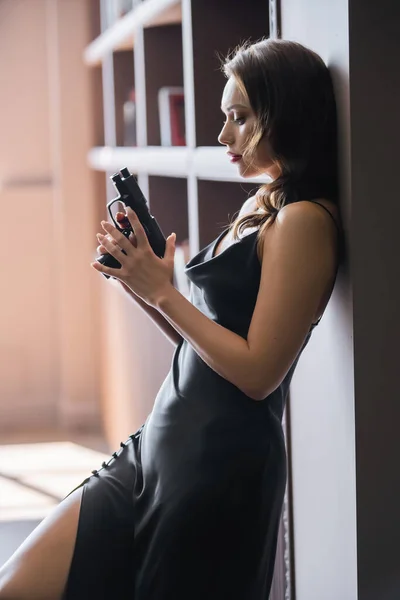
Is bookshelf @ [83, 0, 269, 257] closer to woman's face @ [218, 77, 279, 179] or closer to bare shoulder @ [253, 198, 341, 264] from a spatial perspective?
woman's face @ [218, 77, 279, 179]

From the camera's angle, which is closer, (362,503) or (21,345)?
(362,503)

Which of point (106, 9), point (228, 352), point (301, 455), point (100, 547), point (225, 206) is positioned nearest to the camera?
point (228, 352)

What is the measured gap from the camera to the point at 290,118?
1.30m

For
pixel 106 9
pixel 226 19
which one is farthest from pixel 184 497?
pixel 106 9

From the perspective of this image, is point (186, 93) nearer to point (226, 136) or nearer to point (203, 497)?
point (226, 136)

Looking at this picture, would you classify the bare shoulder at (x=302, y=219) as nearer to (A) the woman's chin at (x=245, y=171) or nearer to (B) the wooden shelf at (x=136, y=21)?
(A) the woman's chin at (x=245, y=171)

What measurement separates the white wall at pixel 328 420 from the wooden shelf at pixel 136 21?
1.00 meters

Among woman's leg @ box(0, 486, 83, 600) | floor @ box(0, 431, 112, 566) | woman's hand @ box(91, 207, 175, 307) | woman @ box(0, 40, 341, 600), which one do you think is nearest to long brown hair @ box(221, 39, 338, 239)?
woman @ box(0, 40, 341, 600)

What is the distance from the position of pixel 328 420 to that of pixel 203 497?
288 millimetres

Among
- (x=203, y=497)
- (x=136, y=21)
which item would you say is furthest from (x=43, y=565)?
(x=136, y=21)

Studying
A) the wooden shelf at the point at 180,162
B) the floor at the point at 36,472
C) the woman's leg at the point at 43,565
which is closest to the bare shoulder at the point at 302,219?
the wooden shelf at the point at 180,162

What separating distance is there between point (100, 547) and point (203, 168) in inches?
41.6

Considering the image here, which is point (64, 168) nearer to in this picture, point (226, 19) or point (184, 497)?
point (226, 19)

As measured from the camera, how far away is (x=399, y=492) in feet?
4.52
